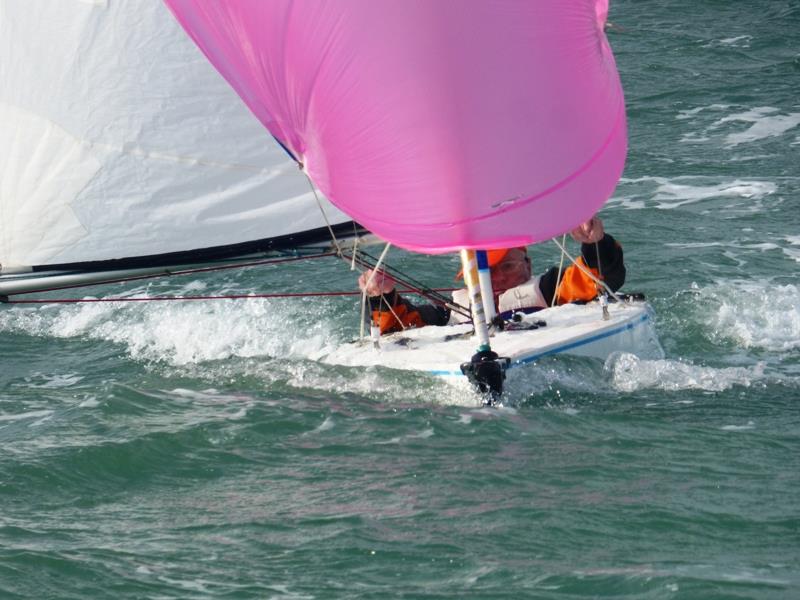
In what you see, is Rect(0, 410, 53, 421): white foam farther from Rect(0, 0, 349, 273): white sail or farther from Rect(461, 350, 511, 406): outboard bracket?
Rect(461, 350, 511, 406): outboard bracket

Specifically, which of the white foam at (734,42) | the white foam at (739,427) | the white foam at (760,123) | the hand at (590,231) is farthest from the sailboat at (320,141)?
the white foam at (734,42)

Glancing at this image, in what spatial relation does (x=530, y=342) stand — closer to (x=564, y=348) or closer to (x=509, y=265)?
(x=564, y=348)

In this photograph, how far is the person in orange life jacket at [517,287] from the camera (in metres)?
8.59

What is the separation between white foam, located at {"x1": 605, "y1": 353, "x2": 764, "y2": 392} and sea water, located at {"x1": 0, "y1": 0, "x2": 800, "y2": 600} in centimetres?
2

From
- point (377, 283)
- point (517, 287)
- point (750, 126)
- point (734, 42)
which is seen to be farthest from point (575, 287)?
point (734, 42)

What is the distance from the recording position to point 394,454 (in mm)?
6730

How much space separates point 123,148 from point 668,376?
11.6 ft

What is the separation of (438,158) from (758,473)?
215 cm

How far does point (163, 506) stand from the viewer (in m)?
6.11

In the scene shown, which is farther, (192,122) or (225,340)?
(225,340)

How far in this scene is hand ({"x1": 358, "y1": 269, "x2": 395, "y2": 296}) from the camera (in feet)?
28.2

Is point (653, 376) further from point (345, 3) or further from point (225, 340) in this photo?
point (225, 340)

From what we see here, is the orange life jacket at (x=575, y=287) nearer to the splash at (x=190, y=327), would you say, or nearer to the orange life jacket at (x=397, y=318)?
the orange life jacket at (x=397, y=318)

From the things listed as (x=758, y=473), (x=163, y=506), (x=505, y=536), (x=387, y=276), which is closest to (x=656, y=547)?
(x=505, y=536)
